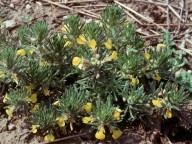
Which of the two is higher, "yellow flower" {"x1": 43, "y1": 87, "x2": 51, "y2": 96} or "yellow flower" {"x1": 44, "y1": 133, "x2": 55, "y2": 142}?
"yellow flower" {"x1": 43, "y1": 87, "x2": 51, "y2": 96}

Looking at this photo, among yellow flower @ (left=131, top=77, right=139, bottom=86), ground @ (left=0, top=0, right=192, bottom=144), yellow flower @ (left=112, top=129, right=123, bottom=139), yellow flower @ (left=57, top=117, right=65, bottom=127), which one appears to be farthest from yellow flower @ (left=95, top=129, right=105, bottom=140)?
ground @ (left=0, top=0, right=192, bottom=144)

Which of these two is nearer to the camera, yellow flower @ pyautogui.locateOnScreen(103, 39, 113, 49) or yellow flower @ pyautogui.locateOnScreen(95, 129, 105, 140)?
yellow flower @ pyautogui.locateOnScreen(95, 129, 105, 140)

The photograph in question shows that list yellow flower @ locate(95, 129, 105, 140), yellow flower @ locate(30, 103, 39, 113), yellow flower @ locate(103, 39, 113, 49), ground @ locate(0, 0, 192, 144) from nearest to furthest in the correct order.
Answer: yellow flower @ locate(95, 129, 105, 140), yellow flower @ locate(30, 103, 39, 113), yellow flower @ locate(103, 39, 113, 49), ground @ locate(0, 0, 192, 144)

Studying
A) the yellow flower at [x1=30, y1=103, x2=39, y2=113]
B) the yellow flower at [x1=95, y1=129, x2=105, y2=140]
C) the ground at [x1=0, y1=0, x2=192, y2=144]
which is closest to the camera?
the yellow flower at [x1=95, y1=129, x2=105, y2=140]

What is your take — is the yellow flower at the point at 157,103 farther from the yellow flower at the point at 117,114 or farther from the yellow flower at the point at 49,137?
the yellow flower at the point at 49,137

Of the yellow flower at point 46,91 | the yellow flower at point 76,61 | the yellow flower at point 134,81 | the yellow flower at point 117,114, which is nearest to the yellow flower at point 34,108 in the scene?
the yellow flower at point 46,91

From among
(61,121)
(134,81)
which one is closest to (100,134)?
(61,121)

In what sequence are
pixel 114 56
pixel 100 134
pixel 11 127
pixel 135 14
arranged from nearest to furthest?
1. pixel 100 134
2. pixel 114 56
3. pixel 11 127
4. pixel 135 14

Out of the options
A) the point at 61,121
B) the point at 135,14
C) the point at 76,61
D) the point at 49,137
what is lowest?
the point at 49,137

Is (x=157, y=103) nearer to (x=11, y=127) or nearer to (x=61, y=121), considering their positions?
(x=61, y=121)

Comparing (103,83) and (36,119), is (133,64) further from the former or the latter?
(36,119)

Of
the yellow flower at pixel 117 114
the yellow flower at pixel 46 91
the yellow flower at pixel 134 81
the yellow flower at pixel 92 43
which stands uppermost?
the yellow flower at pixel 92 43

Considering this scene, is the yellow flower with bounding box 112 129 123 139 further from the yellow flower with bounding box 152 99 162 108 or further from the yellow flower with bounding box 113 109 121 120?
the yellow flower with bounding box 152 99 162 108
